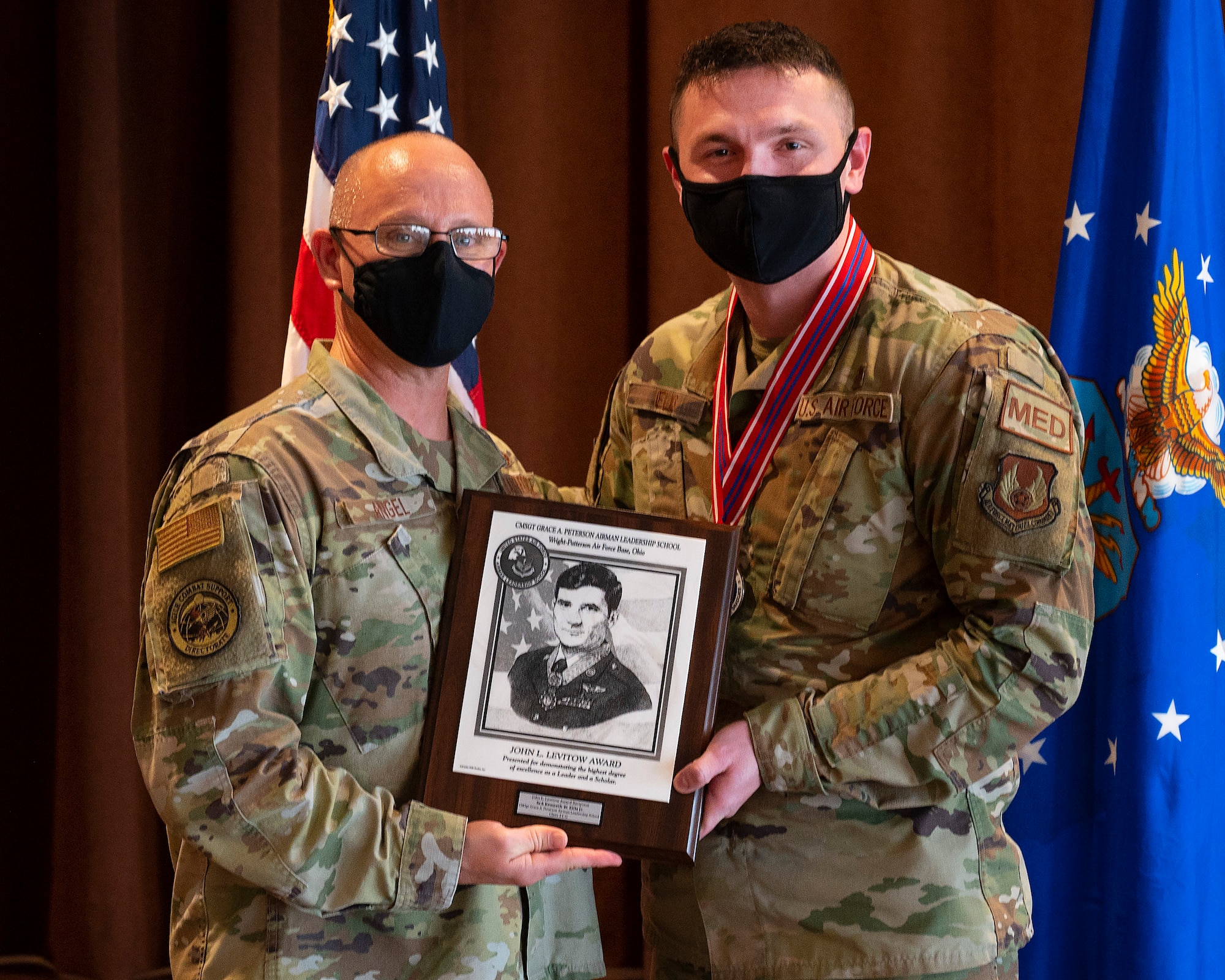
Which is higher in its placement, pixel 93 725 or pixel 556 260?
pixel 556 260

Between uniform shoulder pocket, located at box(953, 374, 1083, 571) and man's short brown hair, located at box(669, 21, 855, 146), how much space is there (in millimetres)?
556

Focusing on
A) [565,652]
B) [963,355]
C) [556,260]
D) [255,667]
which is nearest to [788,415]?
[963,355]

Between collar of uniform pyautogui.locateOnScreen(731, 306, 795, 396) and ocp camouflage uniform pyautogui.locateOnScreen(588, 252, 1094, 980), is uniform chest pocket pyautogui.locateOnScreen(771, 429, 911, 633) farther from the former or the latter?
collar of uniform pyautogui.locateOnScreen(731, 306, 795, 396)

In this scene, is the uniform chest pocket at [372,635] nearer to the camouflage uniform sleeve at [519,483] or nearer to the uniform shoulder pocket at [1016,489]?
the camouflage uniform sleeve at [519,483]

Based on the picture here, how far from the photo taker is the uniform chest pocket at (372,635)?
5.36 feet

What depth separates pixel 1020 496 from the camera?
170 cm

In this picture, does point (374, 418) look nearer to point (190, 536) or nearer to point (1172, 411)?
point (190, 536)

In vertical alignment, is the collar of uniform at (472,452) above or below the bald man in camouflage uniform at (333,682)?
above

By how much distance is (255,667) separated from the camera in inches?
59.5

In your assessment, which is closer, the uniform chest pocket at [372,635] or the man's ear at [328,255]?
the uniform chest pocket at [372,635]

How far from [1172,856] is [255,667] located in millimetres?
1661

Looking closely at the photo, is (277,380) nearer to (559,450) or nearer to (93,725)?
(559,450)

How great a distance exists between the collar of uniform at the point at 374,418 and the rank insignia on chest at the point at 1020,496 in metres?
0.82

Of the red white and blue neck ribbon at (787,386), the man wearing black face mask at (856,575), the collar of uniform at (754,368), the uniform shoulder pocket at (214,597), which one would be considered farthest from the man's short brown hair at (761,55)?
the uniform shoulder pocket at (214,597)
